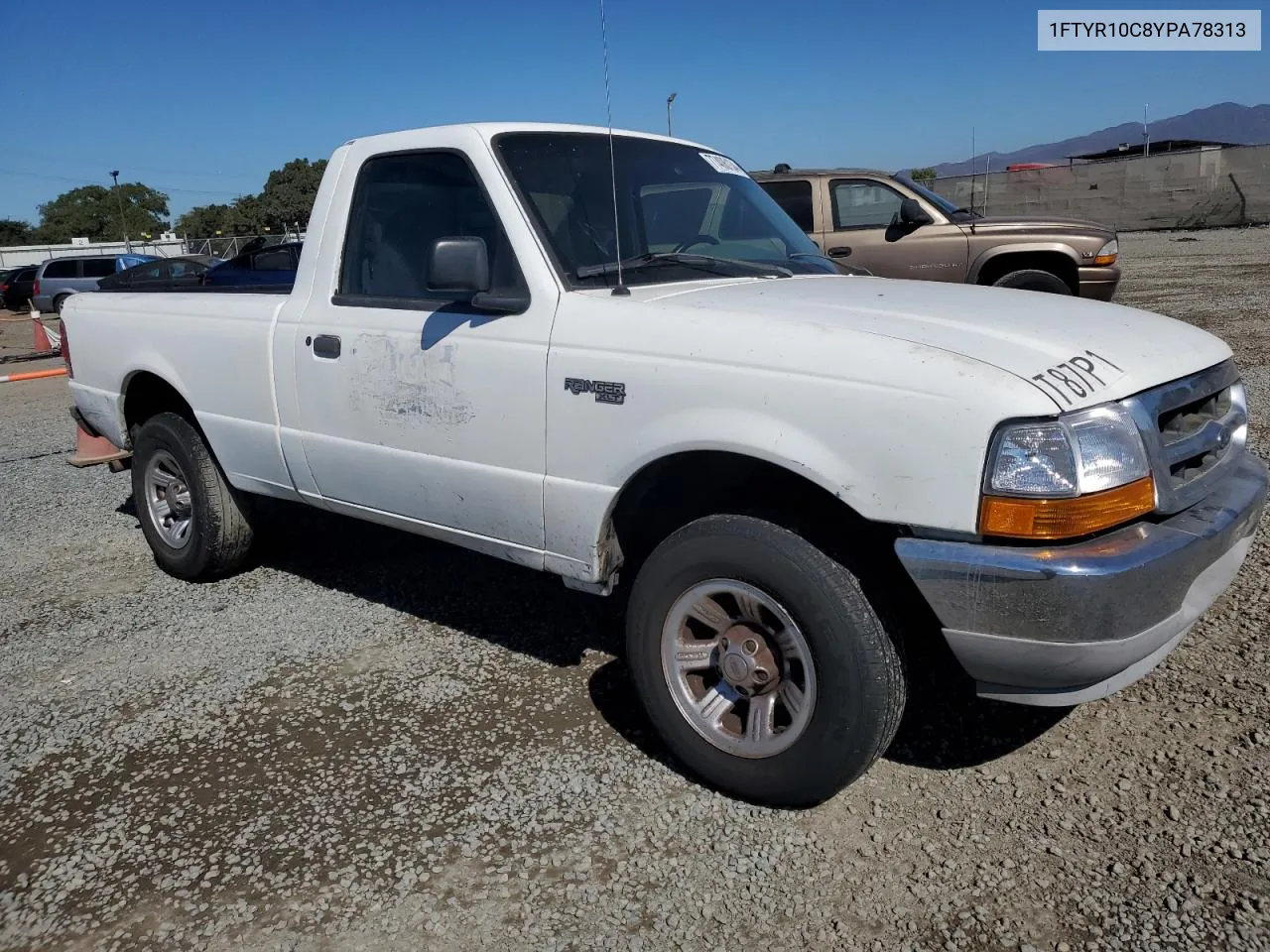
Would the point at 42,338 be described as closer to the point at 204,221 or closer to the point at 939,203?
the point at 939,203

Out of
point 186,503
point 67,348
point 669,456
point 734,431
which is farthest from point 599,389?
point 67,348

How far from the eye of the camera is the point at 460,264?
3100 millimetres

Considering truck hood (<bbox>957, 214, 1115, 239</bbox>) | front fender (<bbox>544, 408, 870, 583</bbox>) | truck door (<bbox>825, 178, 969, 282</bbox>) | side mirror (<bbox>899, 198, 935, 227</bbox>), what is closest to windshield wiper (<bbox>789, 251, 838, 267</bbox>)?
front fender (<bbox>544, 408, 870, 583</bbox>)

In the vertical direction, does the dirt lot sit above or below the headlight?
below

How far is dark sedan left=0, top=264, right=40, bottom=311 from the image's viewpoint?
94.8 feet

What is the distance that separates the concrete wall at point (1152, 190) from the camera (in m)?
29.2

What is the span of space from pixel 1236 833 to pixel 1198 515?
844 millimetres

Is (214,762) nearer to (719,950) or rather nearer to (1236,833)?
(719,950)

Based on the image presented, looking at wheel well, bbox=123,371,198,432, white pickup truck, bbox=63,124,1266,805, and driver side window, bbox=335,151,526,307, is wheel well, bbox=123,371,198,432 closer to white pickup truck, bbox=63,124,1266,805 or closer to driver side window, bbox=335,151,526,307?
white pickup truck, bbox=63,124,1266,805

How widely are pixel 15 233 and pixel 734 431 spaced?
106 metres

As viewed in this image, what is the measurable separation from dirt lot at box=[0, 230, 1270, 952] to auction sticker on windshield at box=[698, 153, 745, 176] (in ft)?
6.45

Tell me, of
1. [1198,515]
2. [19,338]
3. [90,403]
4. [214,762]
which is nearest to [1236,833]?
[1198,515]

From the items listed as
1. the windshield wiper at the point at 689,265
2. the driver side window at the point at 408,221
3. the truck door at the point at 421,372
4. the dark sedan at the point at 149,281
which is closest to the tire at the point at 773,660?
the truck door at the point at 421,372

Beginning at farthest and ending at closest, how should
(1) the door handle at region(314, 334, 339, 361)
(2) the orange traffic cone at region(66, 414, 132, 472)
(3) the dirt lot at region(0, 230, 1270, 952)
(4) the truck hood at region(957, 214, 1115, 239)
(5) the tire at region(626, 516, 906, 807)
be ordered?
(4) the truck hood at region(957, 214, 1115, 239) < (2) the orange traffic cone at region(66, 414, 132, 472) < (1) the door handle at region(314, 334, 339, 361) < (5) the tire at region(626, 516, 906, 807) < (3) the dirt lot at region(0, 230, 1270, 952)
